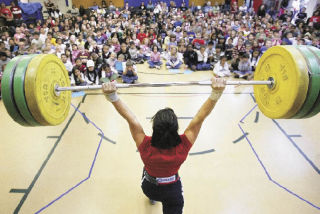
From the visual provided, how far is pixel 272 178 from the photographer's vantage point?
347 centimetres

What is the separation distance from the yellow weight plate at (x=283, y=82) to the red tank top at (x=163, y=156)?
1.20 metres

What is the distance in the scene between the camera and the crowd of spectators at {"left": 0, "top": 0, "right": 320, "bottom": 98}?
6.80m

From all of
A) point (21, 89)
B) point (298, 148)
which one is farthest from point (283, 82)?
point (21, 89)

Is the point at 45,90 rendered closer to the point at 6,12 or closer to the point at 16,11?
the point at 6,12

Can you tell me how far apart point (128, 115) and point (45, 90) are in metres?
1.10

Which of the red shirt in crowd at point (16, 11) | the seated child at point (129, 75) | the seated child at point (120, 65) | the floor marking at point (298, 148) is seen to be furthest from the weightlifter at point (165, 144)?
the red shirt in crowd at point (16, 11)

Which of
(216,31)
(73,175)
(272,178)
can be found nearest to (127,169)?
(73,175)

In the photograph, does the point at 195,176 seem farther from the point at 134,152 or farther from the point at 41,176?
the point at 41,176

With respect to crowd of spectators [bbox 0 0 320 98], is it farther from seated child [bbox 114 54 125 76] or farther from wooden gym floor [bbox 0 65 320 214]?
wooden gym floor [bbox 0 65 320 214]

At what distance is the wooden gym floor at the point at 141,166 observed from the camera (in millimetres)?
3115

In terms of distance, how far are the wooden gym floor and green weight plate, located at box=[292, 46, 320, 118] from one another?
1531mm

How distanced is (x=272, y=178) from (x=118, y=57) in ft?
17.9

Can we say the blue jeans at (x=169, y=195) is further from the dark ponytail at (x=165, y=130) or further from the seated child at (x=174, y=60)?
the seated child at (x=174, y=60)

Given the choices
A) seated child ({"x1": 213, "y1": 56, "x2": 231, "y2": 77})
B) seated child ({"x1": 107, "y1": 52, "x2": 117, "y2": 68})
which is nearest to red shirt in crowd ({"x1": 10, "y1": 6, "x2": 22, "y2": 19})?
seated child ({"x1": 107, "y1": 52, "x2": 117, "y2": 68})
